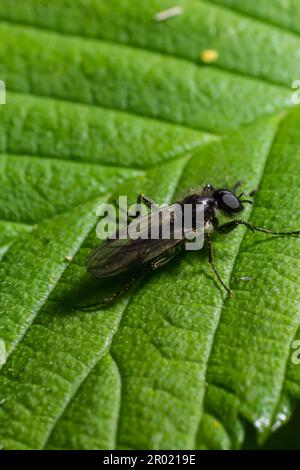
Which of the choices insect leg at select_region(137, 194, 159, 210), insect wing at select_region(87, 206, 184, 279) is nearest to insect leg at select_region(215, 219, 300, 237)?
insect wing at select_region(87, 206, 184, 279)

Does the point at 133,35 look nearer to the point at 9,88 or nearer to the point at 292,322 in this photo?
the point at 9,88

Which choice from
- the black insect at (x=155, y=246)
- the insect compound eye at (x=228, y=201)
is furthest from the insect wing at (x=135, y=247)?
the insect compound eye at (x=228, y=201)

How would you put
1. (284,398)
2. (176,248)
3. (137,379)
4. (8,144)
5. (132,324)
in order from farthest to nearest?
(8,144)
(176,248)
(132,324)
(137,379)
(284,398)

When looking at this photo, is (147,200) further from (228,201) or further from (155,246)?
(228,201)

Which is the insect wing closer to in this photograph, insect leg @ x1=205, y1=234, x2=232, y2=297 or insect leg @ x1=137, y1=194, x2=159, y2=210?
insect leg @ x1=137, y1=194, x2=159, y2=210

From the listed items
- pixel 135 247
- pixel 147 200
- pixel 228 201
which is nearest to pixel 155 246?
pixel 135 247

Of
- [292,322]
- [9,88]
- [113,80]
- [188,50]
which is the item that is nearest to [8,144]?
[9,88]
